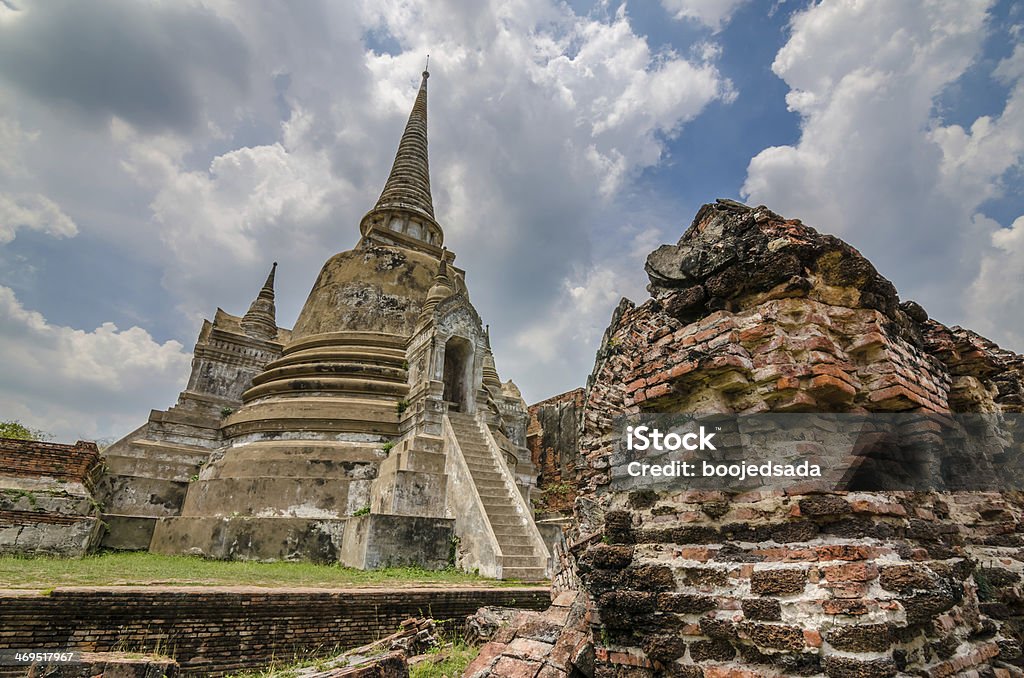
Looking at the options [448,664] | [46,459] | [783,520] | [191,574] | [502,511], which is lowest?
[448,664]

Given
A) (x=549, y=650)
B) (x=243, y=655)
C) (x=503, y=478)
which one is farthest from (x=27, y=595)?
(x=503, y=478)

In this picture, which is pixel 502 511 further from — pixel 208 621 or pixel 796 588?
pixel 796 588

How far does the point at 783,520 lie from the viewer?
111 inches

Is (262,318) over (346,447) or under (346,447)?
over

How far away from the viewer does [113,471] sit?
12312mm

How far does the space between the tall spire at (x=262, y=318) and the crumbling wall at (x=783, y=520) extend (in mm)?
16715

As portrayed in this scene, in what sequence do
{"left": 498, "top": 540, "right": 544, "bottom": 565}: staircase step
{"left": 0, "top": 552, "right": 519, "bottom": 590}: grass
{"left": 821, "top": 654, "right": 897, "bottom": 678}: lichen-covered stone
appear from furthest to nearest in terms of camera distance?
{"left": 498, "top": 540, "right": 544, "bottom": 565}: staircase step < {"left": 0, "top": 552, "right": 519, "bottom": 590}: grass < {"left": 821, "top": 654, "right": 897, "bottom": 678}: lichen-covered stone

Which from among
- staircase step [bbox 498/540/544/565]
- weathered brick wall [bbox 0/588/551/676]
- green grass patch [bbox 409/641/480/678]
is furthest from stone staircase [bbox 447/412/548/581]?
green grass patch [bbox 409/641/480/678]

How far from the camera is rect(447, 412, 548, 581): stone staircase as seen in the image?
30.3 feet

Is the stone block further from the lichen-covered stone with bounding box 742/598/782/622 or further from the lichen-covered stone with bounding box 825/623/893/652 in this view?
the lichen-covered stone with bounding box 825/623/893/652

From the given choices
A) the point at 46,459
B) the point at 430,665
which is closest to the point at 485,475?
the point at 430,665

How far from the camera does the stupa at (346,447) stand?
10.2m

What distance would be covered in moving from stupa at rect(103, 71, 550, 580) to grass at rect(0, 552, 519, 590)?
457mm

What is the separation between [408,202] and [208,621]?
55.2ft
